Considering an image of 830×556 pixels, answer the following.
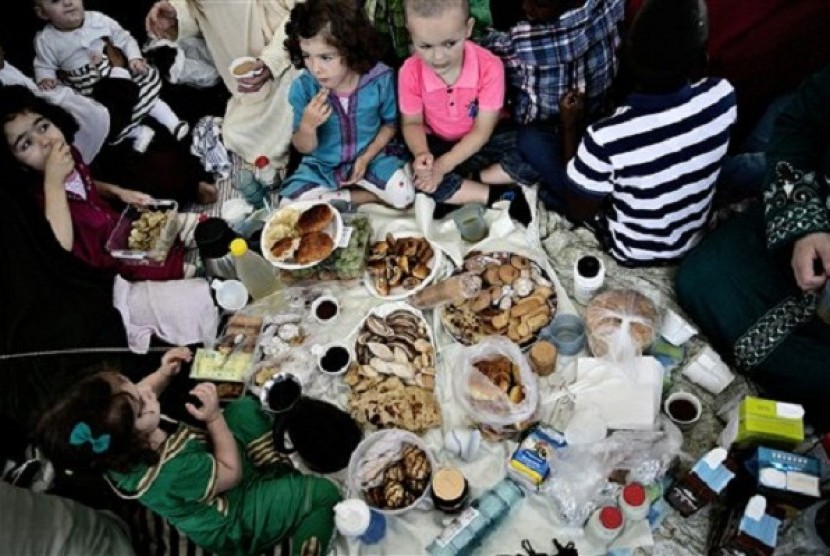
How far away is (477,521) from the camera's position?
5.48ft

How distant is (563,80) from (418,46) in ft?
1.42

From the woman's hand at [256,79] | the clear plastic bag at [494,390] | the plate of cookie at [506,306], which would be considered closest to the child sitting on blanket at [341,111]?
the woman's hand at [256,79]

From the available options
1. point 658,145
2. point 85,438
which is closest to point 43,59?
point 85,438

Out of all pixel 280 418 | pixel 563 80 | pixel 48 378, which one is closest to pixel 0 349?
pixel 48 378

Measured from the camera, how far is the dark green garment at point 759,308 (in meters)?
1.74

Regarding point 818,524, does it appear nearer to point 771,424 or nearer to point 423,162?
point 771,424

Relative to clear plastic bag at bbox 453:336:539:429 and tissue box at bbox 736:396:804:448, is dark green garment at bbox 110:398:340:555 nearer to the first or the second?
clear plastic bag at bbox 453:336:539:429

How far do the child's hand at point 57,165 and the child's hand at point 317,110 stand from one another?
0.68m

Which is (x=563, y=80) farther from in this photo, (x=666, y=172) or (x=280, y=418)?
(x=280, y=418)

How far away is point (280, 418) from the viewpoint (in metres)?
1.79

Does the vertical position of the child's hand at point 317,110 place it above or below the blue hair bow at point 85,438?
above

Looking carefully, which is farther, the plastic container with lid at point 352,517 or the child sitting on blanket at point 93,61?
the child sitting on blanket at point 93,61

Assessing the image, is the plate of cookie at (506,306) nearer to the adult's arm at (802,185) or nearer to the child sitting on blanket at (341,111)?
the child sitting on blanket at (341,111)

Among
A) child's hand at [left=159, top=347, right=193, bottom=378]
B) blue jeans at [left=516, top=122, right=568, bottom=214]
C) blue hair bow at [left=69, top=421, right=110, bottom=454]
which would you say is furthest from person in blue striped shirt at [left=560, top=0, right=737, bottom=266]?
blue hair bow at [left=69, top=421, right=110, bottom=454]
